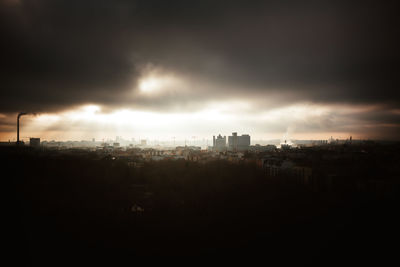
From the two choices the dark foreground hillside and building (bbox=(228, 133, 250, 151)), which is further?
building (bbox=(228, 133, 250, 151))

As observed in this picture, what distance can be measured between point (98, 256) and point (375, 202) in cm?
1642

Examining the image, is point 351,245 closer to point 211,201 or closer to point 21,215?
point 211,201

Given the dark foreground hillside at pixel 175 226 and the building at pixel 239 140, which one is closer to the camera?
the dark foreground hillside at pixel 175 226

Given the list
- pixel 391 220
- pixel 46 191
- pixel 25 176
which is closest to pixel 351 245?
pixel 391 220

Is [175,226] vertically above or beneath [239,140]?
beneath

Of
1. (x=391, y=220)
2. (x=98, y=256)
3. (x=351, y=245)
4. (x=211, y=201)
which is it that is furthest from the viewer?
(x=211, y=201)

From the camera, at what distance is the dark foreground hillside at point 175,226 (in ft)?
20.8

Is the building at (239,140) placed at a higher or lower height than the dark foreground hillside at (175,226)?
higher

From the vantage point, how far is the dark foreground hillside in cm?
633

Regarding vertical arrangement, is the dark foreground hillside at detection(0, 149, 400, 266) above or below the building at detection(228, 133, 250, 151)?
below

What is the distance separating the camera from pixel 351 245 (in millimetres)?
8023

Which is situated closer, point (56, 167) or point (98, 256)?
point (98, 256)

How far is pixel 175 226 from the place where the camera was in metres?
8.37

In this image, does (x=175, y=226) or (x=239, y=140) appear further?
(x=239, y=140)
